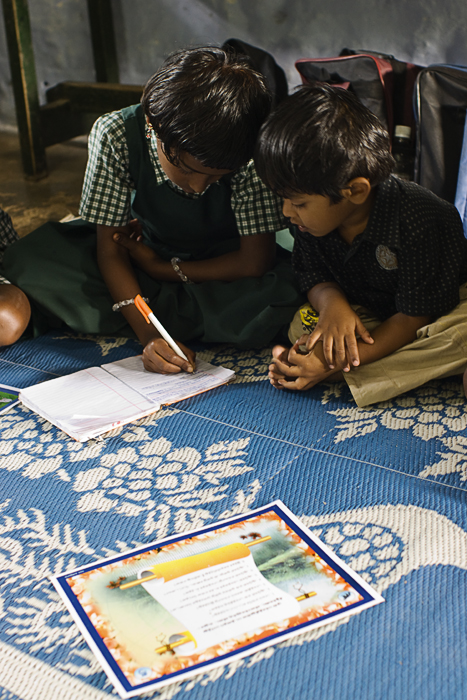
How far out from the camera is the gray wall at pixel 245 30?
2256mm

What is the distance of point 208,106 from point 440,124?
0.87m

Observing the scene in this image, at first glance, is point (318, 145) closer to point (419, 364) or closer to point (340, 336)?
point (340, 336)

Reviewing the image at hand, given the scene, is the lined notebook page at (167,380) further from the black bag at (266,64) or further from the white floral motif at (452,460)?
the black bag at (266,64)

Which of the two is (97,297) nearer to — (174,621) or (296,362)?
(296,362)

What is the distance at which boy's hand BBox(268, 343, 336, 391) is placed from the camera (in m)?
1.16

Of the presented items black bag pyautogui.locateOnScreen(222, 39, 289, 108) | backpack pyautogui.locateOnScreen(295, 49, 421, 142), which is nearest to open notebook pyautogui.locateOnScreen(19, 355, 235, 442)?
backpack pyautogui.locateOnScreen(295, 49, 421, 142)

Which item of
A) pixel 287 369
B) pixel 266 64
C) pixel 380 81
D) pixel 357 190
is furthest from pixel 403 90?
pixel 287 369

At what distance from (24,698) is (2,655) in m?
0.06

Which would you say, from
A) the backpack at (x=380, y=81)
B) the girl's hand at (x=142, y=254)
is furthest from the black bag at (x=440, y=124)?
the girl's hand at (x=142, y=254)

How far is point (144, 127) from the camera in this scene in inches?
51.5

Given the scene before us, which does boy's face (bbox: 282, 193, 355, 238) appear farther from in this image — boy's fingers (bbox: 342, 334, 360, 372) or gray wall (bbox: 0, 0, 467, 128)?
gray wall (bbox: 0, 0, 467, 128)

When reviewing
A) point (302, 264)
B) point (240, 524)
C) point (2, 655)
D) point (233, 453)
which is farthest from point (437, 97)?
point (2, 655)

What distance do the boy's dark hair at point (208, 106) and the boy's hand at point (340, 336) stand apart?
1.01ft

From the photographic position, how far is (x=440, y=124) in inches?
66.1
